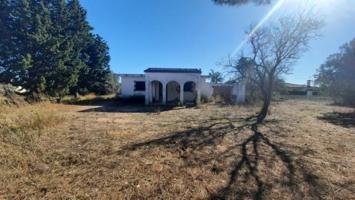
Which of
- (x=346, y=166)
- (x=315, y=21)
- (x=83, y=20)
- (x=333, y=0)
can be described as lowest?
(x=346, y=166)

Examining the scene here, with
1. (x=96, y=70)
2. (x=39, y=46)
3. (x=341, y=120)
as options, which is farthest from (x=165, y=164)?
(x=96, y=70)

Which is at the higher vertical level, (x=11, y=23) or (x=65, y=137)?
(x=11, y=23)

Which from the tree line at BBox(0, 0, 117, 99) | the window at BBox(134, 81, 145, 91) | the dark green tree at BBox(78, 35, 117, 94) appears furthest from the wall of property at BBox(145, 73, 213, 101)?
the dark green tree at BBox(78, 35, 117, 94)

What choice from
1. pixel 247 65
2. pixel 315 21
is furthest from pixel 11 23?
pixel 315 21

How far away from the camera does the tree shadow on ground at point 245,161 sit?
12.7 feet

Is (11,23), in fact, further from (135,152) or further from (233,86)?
(233,86)

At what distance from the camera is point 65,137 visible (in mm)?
6910

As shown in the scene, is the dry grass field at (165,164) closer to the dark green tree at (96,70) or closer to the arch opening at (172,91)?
the arch opening at (172,91)

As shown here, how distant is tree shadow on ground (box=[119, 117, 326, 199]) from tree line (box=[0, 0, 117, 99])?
1270 cm

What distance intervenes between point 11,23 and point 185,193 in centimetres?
1826

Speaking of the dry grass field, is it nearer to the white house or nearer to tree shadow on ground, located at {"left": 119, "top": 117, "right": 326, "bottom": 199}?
tree shadow on ground, located at {"left": 119, "top": 117, "right": 326, "bottom": 199}

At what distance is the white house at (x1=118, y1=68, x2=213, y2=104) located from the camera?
2005 centimetres

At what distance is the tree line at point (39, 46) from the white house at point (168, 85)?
204 inches

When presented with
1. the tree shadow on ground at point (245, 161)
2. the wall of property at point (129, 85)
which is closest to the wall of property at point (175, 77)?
the wall of property at point (129, 85)
